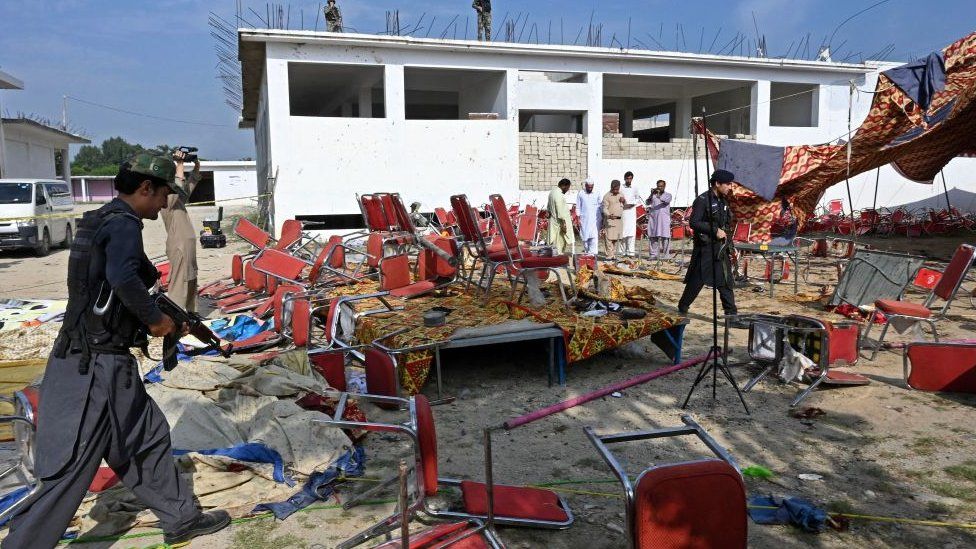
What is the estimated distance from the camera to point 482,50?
16.9 metres

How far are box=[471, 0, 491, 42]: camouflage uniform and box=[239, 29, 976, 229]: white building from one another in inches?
73.1

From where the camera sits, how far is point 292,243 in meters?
9.21

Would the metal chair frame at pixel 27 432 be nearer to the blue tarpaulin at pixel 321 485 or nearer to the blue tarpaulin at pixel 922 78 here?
the blue tarpaulin at pixel 321 485

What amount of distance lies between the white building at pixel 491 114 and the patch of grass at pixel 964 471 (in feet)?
39.1

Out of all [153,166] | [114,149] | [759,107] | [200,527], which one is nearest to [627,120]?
[759,107]

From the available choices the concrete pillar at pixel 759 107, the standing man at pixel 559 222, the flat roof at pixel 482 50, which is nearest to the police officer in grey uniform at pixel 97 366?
the standing man at pixel 559 222

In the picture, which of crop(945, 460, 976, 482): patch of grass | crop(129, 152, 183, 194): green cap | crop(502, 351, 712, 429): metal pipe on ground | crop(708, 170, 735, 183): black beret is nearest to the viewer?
crop(129, 152, 183, 194): green cap

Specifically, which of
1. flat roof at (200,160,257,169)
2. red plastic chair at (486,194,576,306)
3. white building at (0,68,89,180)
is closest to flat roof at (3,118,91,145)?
white building at (0,68,89,180)

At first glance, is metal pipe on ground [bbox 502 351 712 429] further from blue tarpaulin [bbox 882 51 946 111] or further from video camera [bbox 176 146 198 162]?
blue tarpaulin [bbox 882 51 946 111]

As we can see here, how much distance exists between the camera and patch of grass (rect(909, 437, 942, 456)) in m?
3.84

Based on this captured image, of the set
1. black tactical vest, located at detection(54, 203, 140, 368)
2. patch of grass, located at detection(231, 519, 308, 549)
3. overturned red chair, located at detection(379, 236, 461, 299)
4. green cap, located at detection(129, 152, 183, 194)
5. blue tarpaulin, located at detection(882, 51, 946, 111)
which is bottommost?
patch of grass, located at detection(231, 519, 308, 549)

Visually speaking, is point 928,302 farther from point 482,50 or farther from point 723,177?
point 482,50

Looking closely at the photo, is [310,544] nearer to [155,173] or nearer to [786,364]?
[155,173]

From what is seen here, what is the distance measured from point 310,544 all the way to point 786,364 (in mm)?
3694
